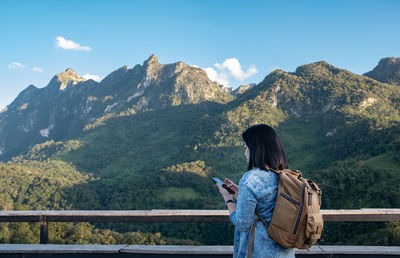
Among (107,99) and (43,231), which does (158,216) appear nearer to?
(43,231)

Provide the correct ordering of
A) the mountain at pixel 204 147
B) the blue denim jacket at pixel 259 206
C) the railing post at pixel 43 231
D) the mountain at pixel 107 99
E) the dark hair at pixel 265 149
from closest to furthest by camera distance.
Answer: the blue denim jacket at pixel 259 206
the dark hair at pixel 265 149
the railing post at pixel 43 231
the mountain at pixel 204 147
the mountain at pixel 107 99

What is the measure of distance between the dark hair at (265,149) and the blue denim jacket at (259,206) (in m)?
0.07

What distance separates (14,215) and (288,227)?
10.9 ft

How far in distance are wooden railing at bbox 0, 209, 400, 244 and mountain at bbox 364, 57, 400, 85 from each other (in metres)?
113

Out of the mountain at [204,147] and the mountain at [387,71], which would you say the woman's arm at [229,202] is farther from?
the mountain at [387,71]

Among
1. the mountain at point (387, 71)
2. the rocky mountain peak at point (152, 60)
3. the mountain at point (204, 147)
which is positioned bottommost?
the mountain at point (204, 147)

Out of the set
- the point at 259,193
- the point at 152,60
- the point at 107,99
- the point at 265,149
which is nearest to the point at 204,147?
the point at 265,149

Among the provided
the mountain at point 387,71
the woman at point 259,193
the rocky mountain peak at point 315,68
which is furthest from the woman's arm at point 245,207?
the mountain at point 387,71

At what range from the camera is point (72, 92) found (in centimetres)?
19112

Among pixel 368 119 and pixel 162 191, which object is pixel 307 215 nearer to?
pixel 162 191

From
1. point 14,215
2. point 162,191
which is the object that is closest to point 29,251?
point 14,215

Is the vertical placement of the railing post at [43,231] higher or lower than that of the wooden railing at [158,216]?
lower

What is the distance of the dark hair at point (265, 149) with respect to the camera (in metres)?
2.00

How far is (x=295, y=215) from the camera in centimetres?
179
